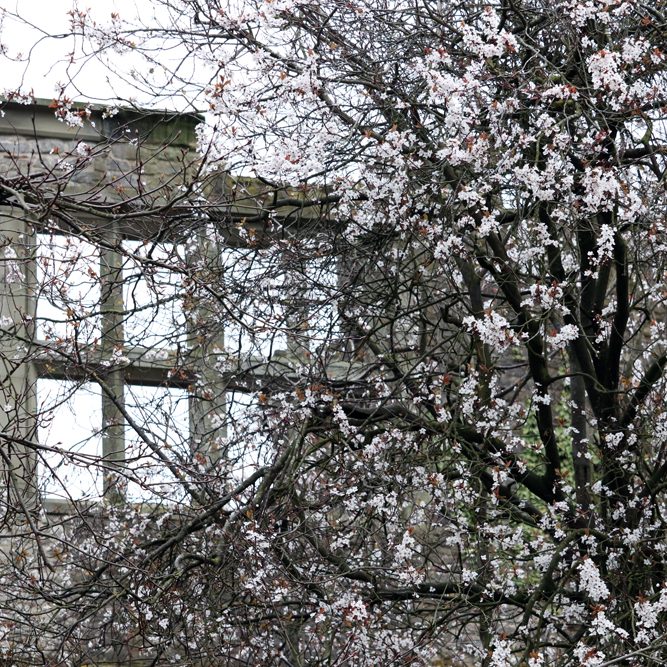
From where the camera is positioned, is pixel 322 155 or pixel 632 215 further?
pixel 322 155

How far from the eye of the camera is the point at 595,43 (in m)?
5.58

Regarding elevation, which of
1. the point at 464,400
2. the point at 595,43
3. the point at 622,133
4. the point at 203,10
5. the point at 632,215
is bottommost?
the point at 464,400

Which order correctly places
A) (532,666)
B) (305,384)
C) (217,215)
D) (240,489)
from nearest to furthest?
1. (532,666)
2. (240,489)
3. (305,384)
4. (217,215)

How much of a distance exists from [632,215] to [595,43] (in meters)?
1.10

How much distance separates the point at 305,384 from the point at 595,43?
2125 mm

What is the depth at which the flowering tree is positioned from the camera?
5.16 metres

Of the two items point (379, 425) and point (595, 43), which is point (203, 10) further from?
point (379, 425)

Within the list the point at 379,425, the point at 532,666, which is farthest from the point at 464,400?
the point at 532,666

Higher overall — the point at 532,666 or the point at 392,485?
the point at 392,485

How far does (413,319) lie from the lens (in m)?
6.39

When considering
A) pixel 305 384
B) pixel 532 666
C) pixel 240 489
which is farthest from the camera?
pixel 305 384

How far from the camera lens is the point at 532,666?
188 inches

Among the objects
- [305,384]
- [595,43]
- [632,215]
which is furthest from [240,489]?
[595,43]

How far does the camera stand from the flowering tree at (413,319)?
516 cm
